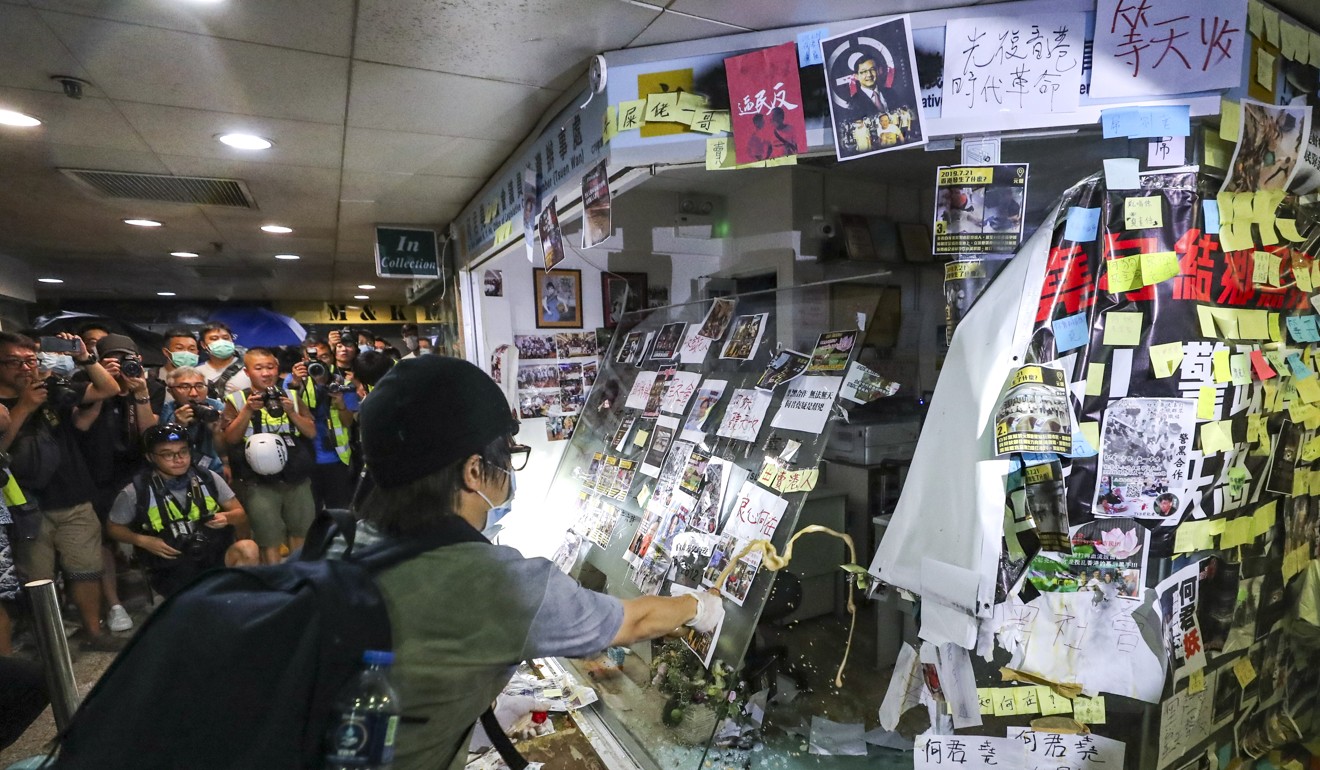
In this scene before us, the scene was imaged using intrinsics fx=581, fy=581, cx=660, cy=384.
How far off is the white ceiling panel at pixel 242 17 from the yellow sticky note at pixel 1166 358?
221 cm

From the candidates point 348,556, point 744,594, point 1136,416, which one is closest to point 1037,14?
point 1136,416

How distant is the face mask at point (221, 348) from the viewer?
367 cm

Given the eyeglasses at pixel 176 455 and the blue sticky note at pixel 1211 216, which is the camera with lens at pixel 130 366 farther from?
the blue sticky note at pixel 1211 216

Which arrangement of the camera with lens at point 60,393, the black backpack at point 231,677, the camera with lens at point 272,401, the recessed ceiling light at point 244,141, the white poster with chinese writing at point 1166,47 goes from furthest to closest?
the camera with lens at point 272,401 < the camera with lens at point 60,393 < the recessed ceiling light at point 244,141 < the white poster with chinese writing at point 1166,47 < the black backpack at point 231,677

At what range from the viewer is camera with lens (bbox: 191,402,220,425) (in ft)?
10.5

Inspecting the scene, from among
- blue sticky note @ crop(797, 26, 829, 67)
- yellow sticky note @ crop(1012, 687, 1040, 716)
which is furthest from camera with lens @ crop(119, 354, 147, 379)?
yellow sticky note @ crop(1012, 687, 1040, 716)

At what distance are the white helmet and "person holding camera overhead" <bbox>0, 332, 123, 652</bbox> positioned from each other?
759mm

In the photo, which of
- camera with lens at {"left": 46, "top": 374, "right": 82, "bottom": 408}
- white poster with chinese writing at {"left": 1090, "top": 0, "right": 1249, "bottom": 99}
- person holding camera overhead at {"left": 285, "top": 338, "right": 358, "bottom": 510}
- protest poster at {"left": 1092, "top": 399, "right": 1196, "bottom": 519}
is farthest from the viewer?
person holding camera overhead at {"left": 285, "top": 338, "right": 358, "bottom": 510}

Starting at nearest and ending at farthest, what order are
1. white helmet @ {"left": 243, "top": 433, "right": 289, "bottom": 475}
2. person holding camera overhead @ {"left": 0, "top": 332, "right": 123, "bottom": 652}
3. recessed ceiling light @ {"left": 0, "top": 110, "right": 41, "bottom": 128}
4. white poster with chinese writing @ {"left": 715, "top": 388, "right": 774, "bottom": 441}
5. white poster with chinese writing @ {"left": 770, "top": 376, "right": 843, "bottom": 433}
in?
1. white poster with chinese writing @ {"left": 770, "top": 376, "right": 843, "bottom": 433}
2. white poster with chinese writing @ {"left": 715, "top": 388, "right": 774, "bottom": 441}
3. recessed ceiling light @ {"left": 0, "top": 110, "right": 41, "bottom": 128}
4. person holding camera overhead @ {"left": 0, "top": 332, "right": 123, "bottom": 652}
5. white helmet @ {"left": 243, "top": 433, "right": 289, "bottom": 475}

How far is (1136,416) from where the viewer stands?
1383 mm

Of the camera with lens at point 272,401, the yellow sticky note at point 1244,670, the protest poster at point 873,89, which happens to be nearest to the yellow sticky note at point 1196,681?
the yellow sticky note at point 1244,670

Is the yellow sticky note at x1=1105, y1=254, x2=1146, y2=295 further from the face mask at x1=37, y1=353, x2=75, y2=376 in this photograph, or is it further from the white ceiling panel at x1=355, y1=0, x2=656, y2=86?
the face mask at x1=37, y1=353, x2=75, y2=376

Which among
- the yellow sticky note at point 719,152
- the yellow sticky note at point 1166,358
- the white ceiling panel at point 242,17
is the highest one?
the white ceiling panel at point 242,17

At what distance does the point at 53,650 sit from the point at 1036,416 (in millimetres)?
2277
